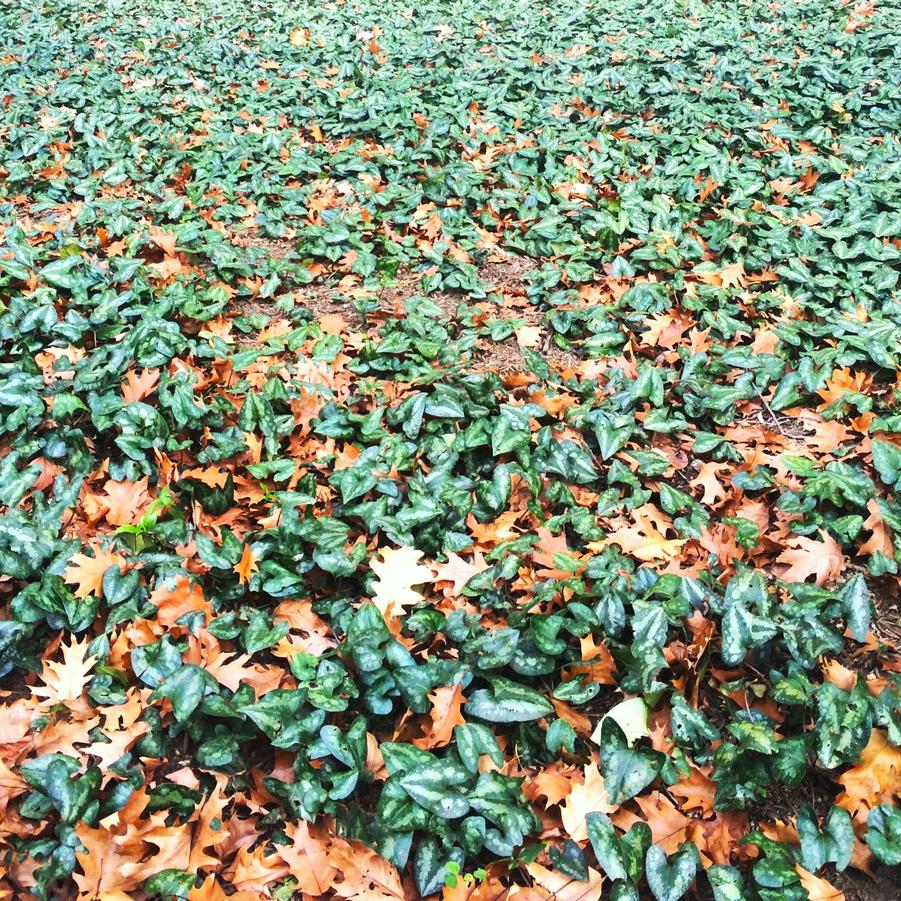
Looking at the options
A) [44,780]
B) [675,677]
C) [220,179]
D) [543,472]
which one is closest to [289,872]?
[44,780]

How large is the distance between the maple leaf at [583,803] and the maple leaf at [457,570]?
63 cm

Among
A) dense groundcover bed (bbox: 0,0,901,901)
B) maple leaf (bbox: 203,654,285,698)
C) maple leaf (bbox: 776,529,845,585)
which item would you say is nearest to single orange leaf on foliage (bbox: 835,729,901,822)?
dense groundcover bed (bbox: 0,0,901,901)

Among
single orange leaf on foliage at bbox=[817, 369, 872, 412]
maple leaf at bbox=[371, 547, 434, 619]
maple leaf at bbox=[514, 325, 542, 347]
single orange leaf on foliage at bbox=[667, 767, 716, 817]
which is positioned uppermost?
maple leaf at bbox=[371, 547, 434, 619]

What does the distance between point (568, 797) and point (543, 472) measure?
1115 millimetres

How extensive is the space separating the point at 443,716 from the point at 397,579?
1.44 ft

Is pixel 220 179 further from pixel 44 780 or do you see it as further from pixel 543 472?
pixel 44 780

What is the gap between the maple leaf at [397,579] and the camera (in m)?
2.06

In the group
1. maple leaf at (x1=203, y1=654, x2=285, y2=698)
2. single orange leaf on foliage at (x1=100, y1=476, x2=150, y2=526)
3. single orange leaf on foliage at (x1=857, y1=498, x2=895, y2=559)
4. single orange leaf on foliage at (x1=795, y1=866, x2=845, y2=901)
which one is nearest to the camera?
single orange leaf on foliage at (x1=795, y1=866, x2=845, y2=901)

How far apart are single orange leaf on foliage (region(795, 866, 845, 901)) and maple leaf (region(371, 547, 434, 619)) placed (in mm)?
1106

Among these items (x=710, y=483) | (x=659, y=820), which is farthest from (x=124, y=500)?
(x=710, y=483)

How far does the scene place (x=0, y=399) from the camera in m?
2.62

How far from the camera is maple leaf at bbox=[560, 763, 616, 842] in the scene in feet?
5.33

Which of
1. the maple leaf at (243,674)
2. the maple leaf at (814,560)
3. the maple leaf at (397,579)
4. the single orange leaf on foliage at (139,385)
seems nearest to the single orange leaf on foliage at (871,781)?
the maple leaf at (814,560)

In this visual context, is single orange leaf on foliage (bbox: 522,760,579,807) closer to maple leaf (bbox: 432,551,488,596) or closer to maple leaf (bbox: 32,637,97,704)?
maple leaf (bbox: 432,551,488,596)
